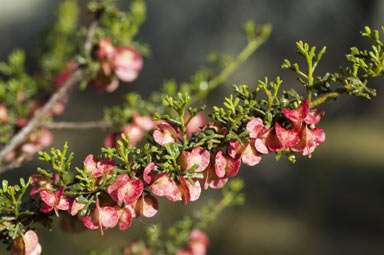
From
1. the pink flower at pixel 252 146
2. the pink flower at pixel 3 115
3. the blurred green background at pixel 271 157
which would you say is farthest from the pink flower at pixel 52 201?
the blurred green background at pixel 271 157

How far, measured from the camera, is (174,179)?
505mm

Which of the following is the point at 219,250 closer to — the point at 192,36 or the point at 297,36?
the point at 297,36

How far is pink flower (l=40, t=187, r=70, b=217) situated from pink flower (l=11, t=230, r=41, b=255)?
0.18 ft

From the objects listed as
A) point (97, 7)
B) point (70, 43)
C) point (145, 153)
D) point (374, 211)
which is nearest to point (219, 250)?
point (374, 211)

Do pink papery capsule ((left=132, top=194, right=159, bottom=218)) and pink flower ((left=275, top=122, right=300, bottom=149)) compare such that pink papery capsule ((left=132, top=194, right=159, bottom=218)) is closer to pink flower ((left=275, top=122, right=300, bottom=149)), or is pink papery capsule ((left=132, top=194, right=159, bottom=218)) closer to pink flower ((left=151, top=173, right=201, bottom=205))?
pink flower ((left=151, top=173, right=201, bottom=205))

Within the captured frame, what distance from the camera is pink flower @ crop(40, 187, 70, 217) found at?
48 centimetres

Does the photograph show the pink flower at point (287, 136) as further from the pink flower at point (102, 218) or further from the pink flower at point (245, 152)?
the pink flower at point (102, 218)

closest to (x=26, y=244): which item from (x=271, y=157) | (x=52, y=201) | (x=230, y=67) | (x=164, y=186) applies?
(x=52, y=201)

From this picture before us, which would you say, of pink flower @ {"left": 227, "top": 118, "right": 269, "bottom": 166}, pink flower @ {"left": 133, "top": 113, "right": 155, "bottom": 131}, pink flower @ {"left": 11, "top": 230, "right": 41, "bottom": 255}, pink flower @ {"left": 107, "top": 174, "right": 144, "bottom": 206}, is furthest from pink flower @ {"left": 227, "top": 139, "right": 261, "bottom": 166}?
pink flower @ {"left": 133, "top": 113, "right": 155, "bottom": 131}

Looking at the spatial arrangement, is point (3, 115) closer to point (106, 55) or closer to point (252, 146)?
point (106, 55)

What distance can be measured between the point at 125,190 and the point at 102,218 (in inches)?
1.9

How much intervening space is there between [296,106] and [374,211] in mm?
4417

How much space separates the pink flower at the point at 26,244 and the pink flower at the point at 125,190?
0.13 meters

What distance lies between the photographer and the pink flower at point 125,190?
476 millimetres
